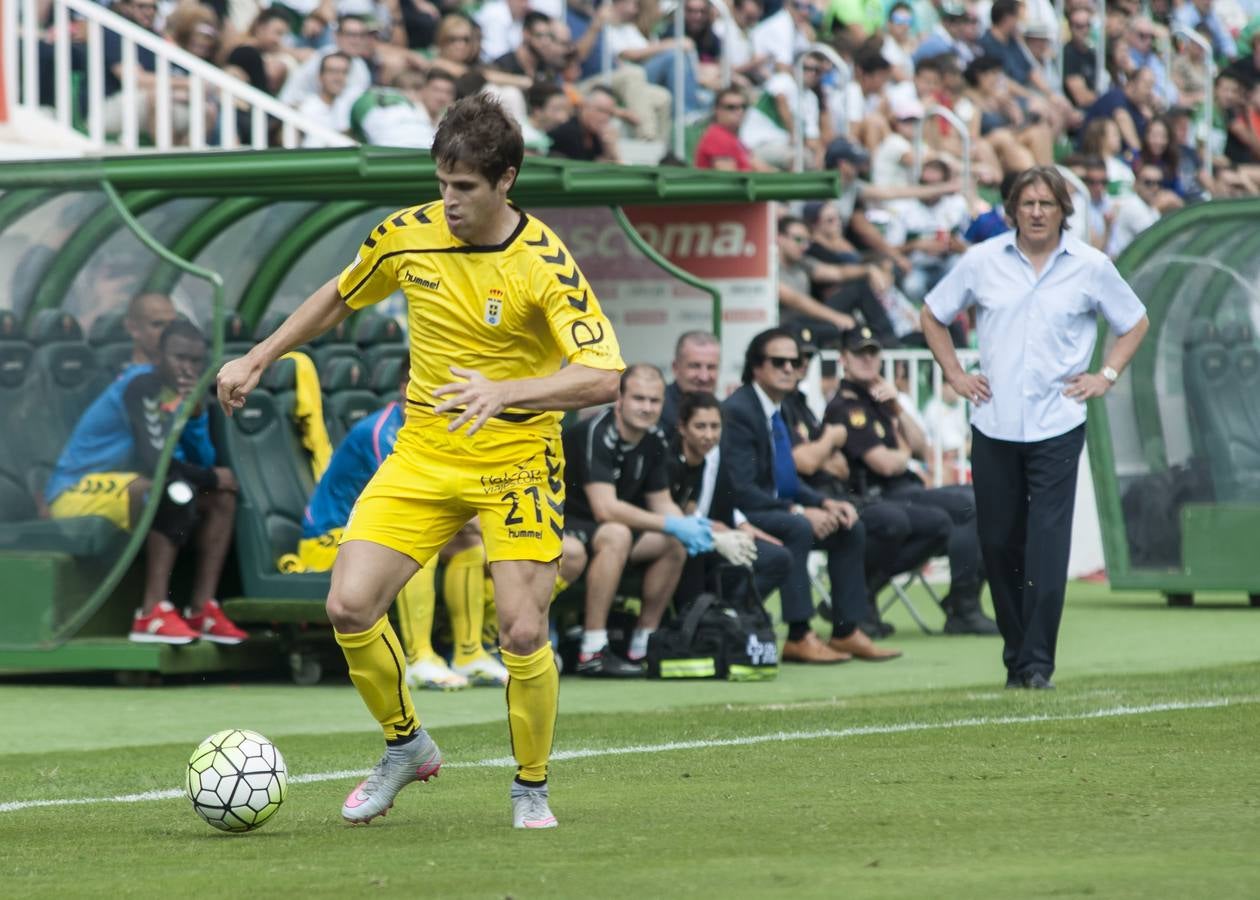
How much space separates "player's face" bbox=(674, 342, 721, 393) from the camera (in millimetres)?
13461

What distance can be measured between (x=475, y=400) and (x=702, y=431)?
6.40m

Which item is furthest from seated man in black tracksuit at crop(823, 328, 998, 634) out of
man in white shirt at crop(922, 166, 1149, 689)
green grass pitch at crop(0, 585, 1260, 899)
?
man in white shirt at crop(922, 166, 1149, 689)

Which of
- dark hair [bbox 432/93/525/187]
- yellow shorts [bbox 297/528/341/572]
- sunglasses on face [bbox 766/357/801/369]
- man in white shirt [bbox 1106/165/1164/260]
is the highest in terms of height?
man in white shirt [bbox 1106/165/1164/260]

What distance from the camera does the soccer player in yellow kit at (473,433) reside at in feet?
23.0

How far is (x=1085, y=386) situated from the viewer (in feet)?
36.0

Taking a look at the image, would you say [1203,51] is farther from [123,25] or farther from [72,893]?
[72,893]

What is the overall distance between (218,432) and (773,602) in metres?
5.43

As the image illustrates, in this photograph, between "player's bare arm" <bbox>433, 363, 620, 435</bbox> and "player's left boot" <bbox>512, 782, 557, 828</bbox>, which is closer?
"player's bare arm" <bbox>433, 363, 620, 435</bbox>

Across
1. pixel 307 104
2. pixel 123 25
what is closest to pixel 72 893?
pixel 123 25

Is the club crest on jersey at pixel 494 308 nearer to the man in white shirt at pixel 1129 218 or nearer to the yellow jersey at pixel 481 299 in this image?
the yellow jersey at pixel 481 299

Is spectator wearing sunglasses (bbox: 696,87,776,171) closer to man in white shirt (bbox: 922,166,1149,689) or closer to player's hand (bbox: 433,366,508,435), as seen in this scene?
man in white shirt (bbox: 922,166,1149,689)

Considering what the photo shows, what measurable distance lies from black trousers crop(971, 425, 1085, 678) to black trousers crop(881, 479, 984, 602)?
3580mm

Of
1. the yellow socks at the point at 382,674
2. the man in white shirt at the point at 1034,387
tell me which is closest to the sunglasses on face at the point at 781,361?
the man in white shirt at the point at 1034,387

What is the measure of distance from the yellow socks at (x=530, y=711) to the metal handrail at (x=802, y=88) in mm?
14047
